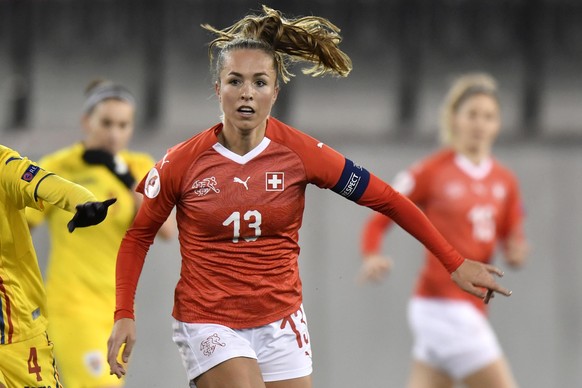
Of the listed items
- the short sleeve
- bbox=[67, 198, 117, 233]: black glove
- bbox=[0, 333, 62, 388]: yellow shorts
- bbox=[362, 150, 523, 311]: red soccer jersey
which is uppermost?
bbox=[362, 150, 523, 311]: red soccer jersey

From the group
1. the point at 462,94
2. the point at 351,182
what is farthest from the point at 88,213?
the point at 462,94

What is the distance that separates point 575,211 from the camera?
9.60 metres

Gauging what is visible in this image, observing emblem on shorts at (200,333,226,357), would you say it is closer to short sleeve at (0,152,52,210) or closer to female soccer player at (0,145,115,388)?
female soccer player at (0,145,115,388)

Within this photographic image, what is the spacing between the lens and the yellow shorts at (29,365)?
173 inches

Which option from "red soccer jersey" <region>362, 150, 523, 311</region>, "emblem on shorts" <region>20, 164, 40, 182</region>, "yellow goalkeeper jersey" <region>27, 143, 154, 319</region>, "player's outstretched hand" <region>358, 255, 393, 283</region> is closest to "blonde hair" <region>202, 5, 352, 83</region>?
"emblem on shorts" <region>20, 164, 40, 182</region>

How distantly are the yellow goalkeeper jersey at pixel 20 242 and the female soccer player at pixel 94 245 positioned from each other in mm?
1881


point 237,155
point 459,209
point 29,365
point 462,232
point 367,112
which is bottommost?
point 29,365

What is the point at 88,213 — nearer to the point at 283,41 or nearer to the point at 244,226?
the point at 244,226

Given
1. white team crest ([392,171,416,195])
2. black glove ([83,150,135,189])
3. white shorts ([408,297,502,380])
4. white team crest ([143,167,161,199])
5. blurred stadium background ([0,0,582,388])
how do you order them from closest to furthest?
white team crest ([143,167,161,199])
black glove ([83,150,135,189])
white shorts ([408,297,502,380])
white team crest ([392,171,416,195])
blurred stadium background ([0,0,582,388])

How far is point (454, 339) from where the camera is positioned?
23.7 ft

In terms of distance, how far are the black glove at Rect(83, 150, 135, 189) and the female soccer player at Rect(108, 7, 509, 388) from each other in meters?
2.14

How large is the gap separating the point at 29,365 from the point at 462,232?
11.5 ft

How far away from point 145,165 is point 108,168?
23 cm

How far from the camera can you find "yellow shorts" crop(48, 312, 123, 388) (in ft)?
21.0
